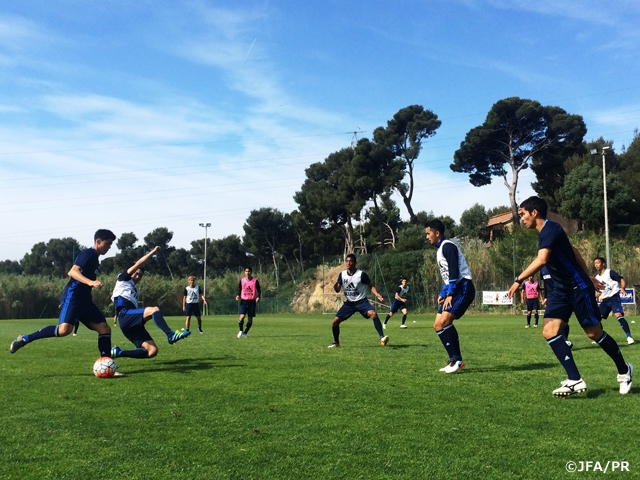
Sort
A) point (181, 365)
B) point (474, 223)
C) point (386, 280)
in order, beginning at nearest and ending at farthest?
point (181, 365), point (386, 280), point (474, 223)

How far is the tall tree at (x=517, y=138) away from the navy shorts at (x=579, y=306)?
44279 mm

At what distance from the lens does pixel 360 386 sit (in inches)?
274

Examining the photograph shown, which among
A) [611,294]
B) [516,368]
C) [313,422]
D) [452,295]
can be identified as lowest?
[516,368]

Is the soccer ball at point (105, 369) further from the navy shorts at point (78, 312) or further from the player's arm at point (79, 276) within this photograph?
the player's arm at point (79, 276)

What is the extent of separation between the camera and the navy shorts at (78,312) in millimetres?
8523

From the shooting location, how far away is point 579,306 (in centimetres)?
633

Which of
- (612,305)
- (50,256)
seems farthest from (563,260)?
(50,256)

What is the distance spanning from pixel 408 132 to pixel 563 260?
1973 inches

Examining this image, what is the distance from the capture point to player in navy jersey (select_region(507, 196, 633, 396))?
6.27 meters

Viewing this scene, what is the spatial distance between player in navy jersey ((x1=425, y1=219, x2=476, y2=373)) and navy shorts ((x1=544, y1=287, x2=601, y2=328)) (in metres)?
1.83

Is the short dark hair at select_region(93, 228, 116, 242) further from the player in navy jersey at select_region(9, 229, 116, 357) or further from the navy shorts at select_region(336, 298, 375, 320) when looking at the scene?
the navy shorts at select_region(336, 298, 375, 320)

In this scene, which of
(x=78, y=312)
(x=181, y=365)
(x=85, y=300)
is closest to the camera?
(x=78, y=312)

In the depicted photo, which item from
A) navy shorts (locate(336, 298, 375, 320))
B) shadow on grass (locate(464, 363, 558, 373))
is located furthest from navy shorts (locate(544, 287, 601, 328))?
navy shorts (locate(336, 298, 375, 320))

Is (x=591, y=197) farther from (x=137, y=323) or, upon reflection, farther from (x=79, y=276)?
(x=79, y=276)
